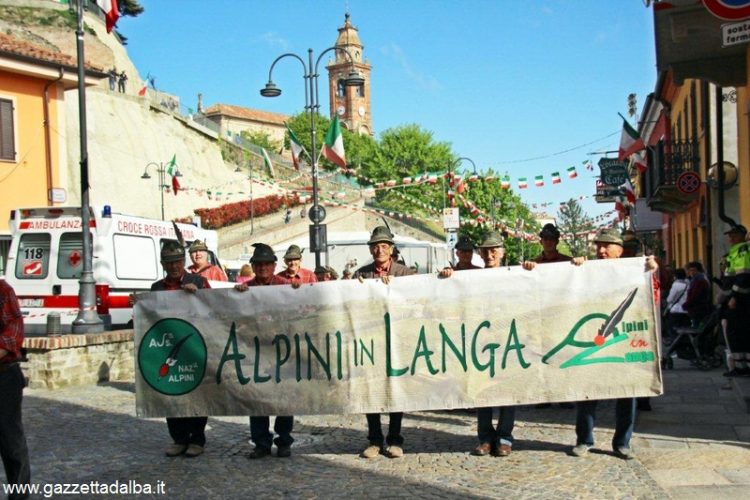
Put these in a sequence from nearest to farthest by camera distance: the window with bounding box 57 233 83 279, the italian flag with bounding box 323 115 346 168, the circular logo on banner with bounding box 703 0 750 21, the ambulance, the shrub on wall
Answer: the circular logo on banner with bounding box 703 0 750 21
the ambulance
the window with bounding box 57 233 83 279
the italian flag with bounding box 323 115 346 168
the shrub on wall

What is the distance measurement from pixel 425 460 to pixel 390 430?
0.41 m

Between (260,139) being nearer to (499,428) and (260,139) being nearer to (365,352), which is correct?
(365,352)

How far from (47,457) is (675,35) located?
32.4ft

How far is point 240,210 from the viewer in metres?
58.3

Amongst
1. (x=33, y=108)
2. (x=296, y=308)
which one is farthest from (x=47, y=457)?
(x=33, y=108)

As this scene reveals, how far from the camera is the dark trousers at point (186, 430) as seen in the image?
746 cm

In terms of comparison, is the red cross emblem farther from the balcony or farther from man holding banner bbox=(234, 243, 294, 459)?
the balcony

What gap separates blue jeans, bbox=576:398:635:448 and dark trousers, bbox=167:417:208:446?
328cm

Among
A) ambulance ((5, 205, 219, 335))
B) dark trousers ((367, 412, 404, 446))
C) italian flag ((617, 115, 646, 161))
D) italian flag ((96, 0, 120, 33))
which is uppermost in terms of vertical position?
italian flag ((96, 0, 120, 33))

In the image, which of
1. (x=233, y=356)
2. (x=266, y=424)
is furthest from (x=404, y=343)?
(x=233, y=356)

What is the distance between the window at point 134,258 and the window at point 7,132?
1116cm

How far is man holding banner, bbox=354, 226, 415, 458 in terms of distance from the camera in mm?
7219

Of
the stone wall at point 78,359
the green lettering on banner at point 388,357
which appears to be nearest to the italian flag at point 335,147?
the stone wall at point 78,359

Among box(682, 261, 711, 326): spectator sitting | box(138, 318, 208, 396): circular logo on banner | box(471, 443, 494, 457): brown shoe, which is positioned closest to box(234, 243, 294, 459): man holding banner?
box(138, 318, 208, 396): circular logo on banner
